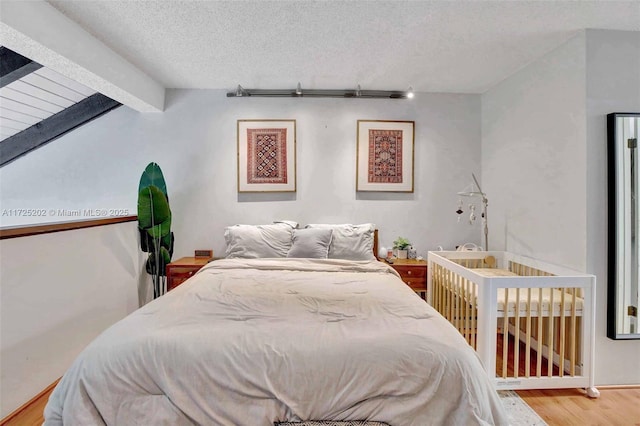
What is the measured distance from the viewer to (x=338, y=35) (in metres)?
2.46

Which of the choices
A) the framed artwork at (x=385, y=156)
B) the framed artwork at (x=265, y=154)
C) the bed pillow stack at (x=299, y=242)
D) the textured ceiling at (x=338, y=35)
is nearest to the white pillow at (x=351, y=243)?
the bed pillow stack at (x=299, y=242)

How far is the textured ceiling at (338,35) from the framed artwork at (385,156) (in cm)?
53

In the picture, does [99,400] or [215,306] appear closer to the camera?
[99,400]

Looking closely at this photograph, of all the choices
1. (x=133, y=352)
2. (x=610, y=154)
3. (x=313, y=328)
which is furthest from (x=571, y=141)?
(x=133, y=352)

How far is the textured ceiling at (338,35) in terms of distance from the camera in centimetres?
213

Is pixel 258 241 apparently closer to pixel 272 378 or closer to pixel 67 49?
pixel 272 378

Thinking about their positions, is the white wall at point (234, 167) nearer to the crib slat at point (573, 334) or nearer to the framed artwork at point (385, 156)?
the framed artwork at point (385, 156)

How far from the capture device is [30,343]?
2051mm

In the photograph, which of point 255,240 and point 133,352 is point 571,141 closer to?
point 255,240

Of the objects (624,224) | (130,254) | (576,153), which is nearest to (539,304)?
(624,224)

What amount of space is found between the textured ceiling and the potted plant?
1698 millimetres

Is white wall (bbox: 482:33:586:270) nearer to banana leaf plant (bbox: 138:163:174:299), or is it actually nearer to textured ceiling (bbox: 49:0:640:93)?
textured ceiling (bbox: 49:0:640:93)

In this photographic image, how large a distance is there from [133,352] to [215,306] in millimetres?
504

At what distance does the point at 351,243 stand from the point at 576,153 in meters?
1.96
